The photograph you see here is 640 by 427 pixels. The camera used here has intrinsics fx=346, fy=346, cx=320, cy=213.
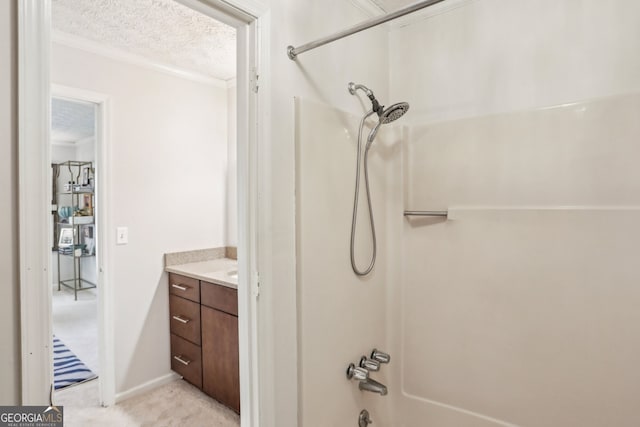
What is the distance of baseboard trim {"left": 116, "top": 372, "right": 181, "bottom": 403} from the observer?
99.0 inches

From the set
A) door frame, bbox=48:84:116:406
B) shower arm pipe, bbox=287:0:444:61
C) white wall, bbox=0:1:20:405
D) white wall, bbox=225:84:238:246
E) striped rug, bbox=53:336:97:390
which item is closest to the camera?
white wall, bbox=0:1:20:405

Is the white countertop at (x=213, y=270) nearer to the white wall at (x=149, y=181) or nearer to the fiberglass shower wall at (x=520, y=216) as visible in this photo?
the white wall at (x=149, y=181)

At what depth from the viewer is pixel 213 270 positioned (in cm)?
268

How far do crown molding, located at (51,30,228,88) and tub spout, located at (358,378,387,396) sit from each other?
106 inches

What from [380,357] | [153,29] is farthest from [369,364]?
[153,29]

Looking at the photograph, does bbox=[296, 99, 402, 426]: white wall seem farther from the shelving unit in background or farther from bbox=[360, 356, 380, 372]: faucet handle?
the shelving unit in background

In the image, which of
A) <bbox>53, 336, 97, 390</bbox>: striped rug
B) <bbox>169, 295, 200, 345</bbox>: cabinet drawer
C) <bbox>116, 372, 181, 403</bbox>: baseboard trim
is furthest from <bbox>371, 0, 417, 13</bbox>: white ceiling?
<bbox>53, 336, 97, 390</bbox>: striped rug

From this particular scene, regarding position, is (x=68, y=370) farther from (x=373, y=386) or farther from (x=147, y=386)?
(x=373, y=386)

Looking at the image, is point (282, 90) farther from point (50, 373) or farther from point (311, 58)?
point (50, 373)

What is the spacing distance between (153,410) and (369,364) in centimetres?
165

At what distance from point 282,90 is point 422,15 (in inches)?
44.7

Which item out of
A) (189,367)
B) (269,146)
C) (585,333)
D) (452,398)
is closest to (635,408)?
(585,333)

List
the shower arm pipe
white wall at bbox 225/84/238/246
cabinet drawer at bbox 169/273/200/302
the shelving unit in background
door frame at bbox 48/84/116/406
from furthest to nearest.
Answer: the shelving unit in background
white wall at bbox 225/84/238/246
cabinet drawer at bbox 169/273/200/302
door frame at bbox 48/84/116/406
the shower arm pipe

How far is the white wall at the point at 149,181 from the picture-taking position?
2500 mm
